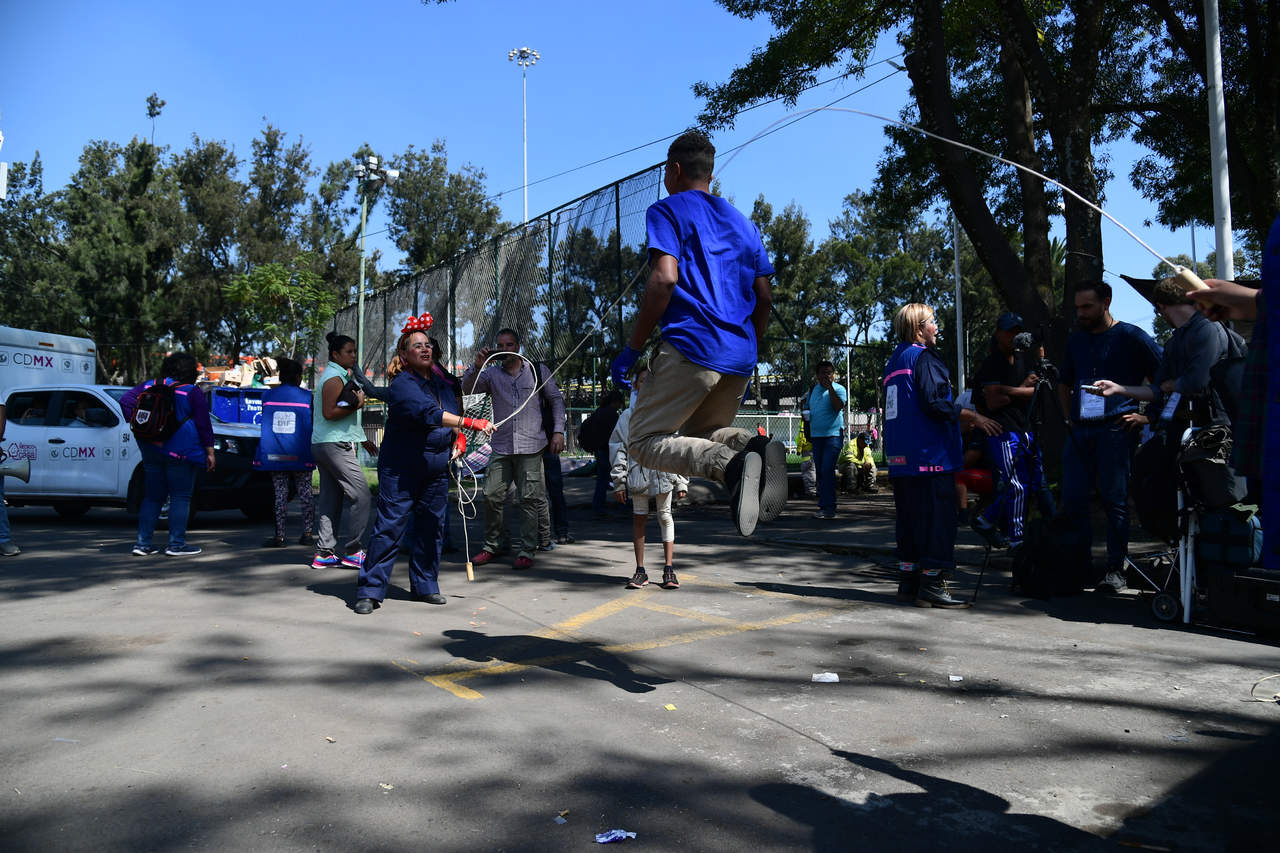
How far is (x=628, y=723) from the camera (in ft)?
12.2

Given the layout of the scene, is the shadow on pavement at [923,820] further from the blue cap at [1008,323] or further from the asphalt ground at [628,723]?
the blue cap at [1008,323]

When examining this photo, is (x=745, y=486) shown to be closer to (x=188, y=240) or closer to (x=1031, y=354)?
(x=1031, y=354)

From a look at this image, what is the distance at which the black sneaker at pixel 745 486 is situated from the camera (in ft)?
12.6

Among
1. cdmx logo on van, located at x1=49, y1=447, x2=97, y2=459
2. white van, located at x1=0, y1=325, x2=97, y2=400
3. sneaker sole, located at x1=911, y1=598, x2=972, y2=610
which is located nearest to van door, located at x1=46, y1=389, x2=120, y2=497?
cdmx logo on van, located at x1=49, y1=447, x2=97, y2=459

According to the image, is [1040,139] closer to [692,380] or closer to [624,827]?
[692,380]

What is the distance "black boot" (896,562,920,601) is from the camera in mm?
6215

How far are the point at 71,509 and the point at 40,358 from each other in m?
4.44

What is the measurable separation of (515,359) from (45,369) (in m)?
11.6

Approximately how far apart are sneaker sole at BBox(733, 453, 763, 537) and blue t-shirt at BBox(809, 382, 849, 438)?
798 centimetres

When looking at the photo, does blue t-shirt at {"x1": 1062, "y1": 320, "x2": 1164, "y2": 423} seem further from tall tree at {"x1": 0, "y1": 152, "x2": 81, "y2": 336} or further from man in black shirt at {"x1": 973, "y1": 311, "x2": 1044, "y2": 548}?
tall tree at {"x1": 0, "y1": 152, "x2": 81, "y2": 336}

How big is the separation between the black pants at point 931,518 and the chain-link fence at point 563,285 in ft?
18.1

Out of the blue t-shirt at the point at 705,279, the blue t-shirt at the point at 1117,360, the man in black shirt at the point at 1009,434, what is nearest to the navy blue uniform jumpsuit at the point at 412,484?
the blue t-shirt at the point at 705,279

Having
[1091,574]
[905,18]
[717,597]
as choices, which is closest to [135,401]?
[717,597]

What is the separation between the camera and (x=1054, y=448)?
10.9 metres
